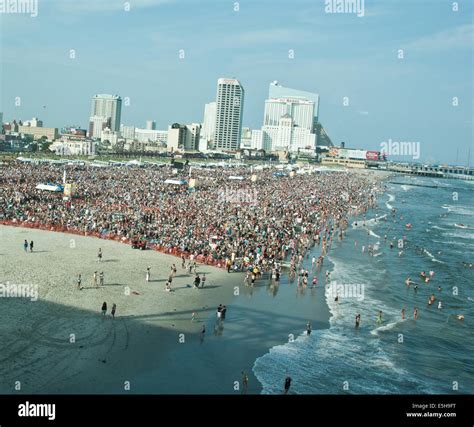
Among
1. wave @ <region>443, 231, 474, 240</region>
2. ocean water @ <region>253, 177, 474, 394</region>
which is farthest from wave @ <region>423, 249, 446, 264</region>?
wave @ <region>443, 231, 474, 240</region>

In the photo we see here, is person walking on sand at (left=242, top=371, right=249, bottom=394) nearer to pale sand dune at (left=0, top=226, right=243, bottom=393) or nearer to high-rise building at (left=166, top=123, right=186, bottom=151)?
pale sand dune at (left=0, top=226, right=243, bottom=393)

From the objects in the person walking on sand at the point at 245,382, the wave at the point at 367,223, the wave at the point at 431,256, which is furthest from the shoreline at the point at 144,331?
the wave at the point at 367,223

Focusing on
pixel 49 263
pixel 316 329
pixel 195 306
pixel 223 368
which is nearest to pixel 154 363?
pixel 223 368

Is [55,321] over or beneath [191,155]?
beneath

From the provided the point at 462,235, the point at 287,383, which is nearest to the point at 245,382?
the point at 287,383

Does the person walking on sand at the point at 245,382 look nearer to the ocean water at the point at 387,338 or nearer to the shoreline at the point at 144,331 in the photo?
the shoreline at the point at 144,331

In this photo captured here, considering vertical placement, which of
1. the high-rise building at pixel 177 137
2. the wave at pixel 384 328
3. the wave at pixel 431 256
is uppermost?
the high-rise building at pixel 177 137

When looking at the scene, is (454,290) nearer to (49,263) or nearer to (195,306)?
(195,306)

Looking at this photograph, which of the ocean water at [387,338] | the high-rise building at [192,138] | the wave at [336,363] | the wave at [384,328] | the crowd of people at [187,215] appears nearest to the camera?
the wave at [336,363]
